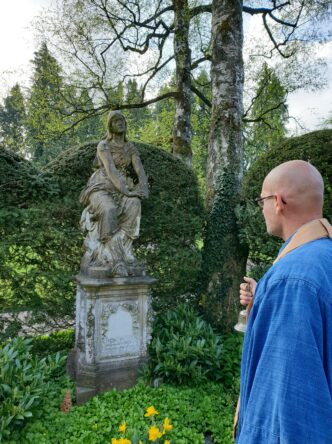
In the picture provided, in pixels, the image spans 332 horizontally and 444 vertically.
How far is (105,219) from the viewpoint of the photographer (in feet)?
13.3

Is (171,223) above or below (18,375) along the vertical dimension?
above

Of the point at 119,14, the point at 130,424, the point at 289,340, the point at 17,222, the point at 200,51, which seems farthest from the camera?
the point at 200,51

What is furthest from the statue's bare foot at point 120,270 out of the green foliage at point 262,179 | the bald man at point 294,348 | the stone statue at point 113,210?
the bald man at point 294,348

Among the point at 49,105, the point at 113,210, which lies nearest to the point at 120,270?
the point at 113,210

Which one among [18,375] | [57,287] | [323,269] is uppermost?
[323,269]

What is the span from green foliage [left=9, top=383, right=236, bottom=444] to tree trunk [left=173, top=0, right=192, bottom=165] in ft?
20.5

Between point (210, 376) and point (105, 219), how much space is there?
8.08 ft

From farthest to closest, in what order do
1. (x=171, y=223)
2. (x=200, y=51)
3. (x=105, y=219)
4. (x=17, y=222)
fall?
(x=200, y=51), (x=171, y=223), (x=17, y=222), (x=105, y=219)

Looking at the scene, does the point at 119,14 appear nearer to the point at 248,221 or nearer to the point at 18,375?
the point at 248,221

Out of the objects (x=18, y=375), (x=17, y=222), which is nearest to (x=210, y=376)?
(x=18, y=375)

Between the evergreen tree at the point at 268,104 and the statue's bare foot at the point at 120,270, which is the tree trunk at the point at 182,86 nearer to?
the evergreen tree at the point at 268,104

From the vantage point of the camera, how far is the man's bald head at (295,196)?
4.18ft

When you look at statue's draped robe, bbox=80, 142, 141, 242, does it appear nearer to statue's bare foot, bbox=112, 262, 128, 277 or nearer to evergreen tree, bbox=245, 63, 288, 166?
statue's bare foot, bbox=112, 262, 128, 277

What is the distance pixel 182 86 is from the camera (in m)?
9.25
